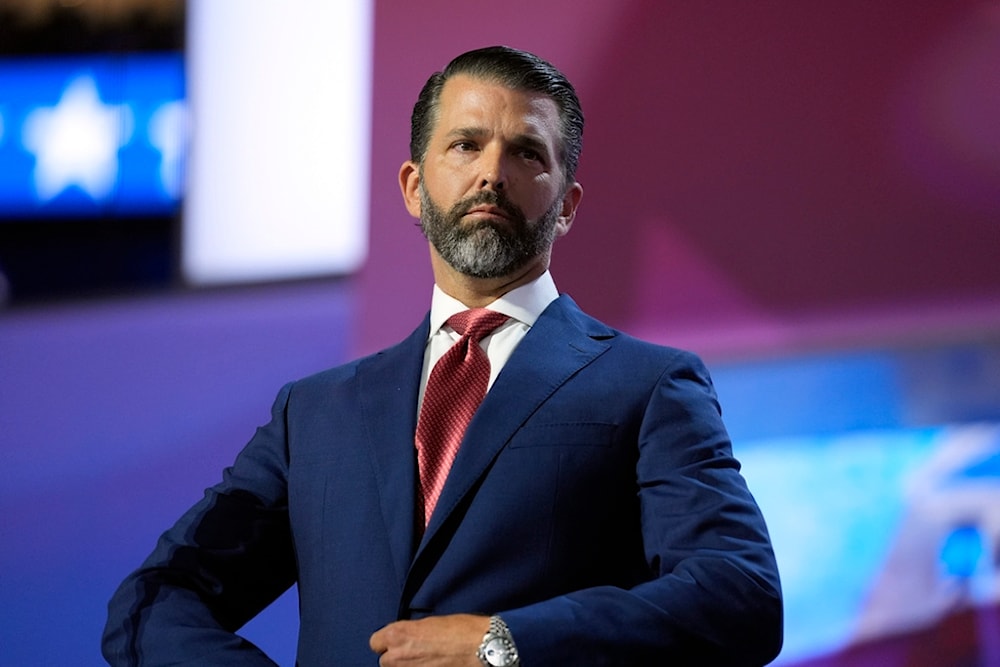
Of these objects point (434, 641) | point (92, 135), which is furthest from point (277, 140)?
point (434, 641)

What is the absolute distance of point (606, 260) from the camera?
2680mm

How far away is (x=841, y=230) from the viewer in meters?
2.64

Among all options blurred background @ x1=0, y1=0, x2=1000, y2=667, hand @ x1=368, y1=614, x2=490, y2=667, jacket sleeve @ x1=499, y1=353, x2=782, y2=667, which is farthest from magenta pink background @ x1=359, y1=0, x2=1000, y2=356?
hand @ x1=368, y1=614, x2=490, y2=667

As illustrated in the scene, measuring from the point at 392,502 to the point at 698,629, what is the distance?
1.35 feet

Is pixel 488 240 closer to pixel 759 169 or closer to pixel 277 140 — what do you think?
pixel 759 169

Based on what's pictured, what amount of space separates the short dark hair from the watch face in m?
0.74

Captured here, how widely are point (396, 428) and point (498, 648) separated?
38 centimetres

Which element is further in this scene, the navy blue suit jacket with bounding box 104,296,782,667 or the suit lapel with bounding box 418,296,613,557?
the suit lapel with bounding box 418,296,613,557

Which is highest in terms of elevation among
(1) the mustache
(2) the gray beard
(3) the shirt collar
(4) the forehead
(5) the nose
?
(4) the forehead

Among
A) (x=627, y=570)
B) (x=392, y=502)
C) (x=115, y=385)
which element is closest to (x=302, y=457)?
(x=392, y=502)

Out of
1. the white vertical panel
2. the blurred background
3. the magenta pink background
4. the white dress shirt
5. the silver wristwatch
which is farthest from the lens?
the white vertical panel

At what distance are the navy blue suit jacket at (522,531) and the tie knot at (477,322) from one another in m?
0.06

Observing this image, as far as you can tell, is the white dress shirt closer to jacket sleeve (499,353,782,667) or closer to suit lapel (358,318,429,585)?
suit lapel (358,318,429,585)

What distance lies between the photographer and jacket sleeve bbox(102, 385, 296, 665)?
154 cm
